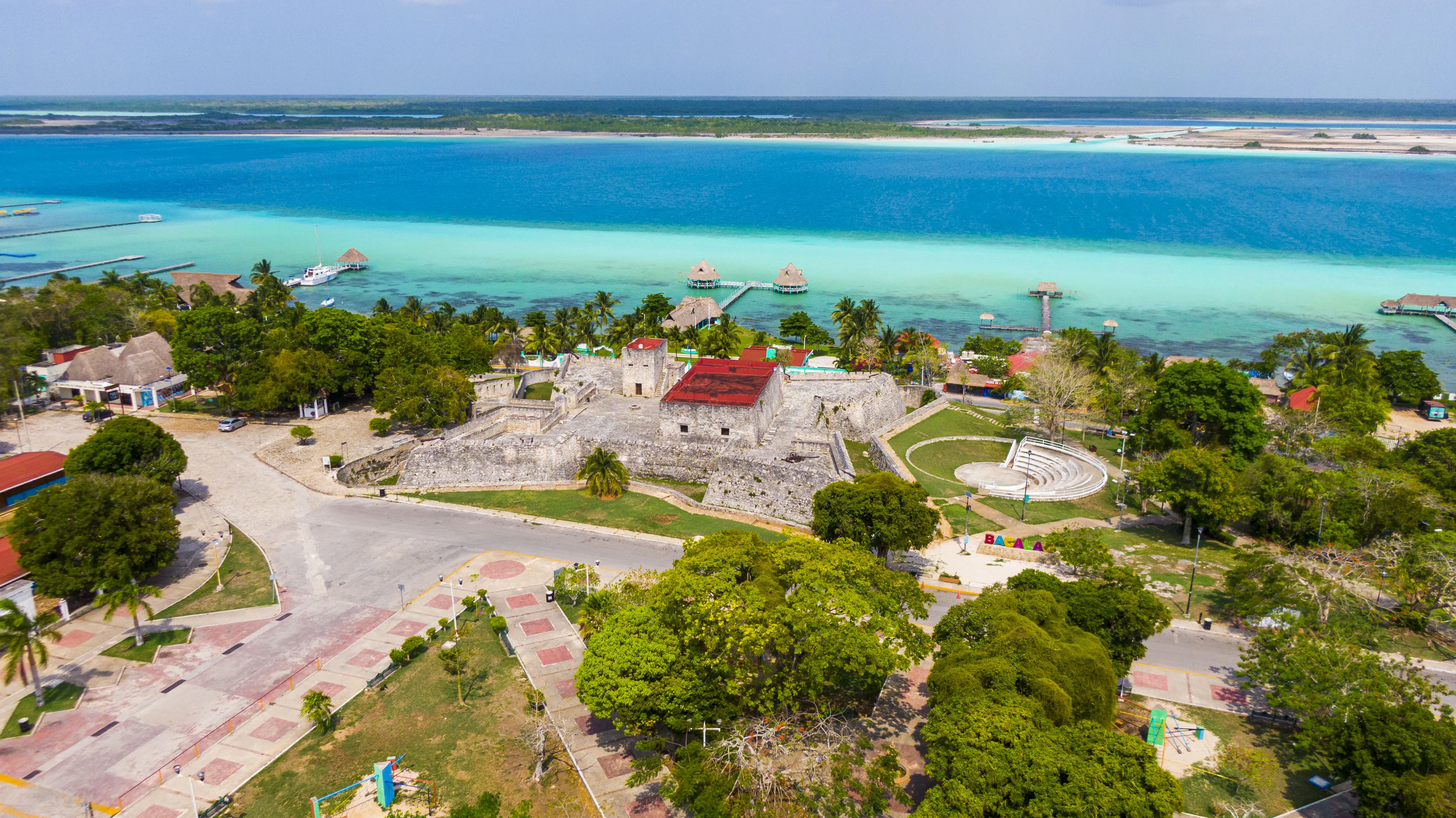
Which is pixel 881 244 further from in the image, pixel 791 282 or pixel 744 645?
pixel 744 645

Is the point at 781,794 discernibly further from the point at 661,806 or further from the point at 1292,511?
the point at 1292,511

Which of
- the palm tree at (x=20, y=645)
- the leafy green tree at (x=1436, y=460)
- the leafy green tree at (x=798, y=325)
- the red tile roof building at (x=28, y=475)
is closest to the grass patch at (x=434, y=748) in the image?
A: the palm tree at (x=20, y=645)

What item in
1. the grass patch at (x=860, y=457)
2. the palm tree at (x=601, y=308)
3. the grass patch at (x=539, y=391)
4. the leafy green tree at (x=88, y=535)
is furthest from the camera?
the palm tree at (x=601, y=308)

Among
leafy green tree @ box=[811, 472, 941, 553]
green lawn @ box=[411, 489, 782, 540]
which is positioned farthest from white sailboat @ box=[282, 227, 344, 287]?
leafy green tree @ box=[811, 472, 941, 553]

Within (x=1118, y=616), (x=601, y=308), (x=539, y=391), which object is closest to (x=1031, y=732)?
(x=1118, y=616)

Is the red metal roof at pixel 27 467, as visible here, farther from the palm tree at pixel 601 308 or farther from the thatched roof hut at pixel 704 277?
the thatched roof hut at pixel 704 277

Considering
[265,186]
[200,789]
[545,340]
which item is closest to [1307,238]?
[545,340]
